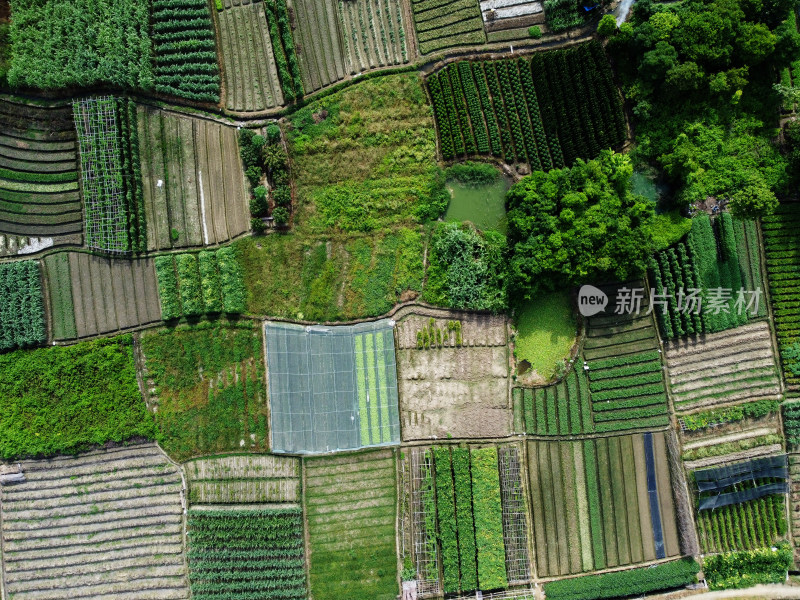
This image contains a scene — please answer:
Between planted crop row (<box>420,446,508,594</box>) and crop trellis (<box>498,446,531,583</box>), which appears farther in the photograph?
crop trellis (<box>498,446,531,583</box>)

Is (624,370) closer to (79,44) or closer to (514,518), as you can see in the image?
(514,518)

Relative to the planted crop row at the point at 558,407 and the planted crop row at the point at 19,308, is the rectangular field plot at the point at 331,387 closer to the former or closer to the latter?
the planted crop row at the point at 558,407

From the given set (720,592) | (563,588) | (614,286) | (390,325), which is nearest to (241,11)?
(390,325)

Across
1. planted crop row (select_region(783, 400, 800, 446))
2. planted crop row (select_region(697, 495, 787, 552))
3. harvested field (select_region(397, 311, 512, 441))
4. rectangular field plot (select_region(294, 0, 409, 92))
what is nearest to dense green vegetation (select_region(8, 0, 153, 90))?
rectangular field plot (select_region(294, 0, 409, 92))

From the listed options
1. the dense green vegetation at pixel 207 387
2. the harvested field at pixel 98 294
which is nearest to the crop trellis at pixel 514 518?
the dense green vegetation at pixel 207 387

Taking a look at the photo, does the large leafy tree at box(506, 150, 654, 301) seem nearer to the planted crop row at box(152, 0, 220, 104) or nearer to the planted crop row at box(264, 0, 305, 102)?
the planted crop row at box(264, 0, 305, 102)

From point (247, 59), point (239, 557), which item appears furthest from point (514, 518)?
point (247, 59)
